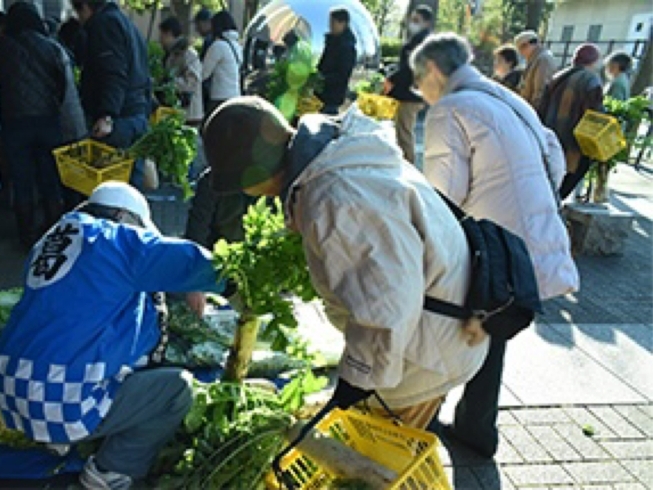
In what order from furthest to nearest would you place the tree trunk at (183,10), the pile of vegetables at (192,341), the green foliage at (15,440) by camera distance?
the tree trunk at (183,10) → the pile of vegetables at (192,341) → the green foliage at (15,440)

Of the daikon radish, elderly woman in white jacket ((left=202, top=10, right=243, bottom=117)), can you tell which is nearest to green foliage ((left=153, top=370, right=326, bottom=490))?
the daikon radish

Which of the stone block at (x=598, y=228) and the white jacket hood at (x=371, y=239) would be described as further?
the stone block at (x=598, y=228)

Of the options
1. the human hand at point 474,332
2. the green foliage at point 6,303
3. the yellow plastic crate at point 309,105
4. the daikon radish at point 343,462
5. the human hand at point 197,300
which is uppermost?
the human hand at point 474,332

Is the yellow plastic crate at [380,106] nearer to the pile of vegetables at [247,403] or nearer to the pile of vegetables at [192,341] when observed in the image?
the pile of vegetables at [192,341]

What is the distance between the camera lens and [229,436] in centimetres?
271

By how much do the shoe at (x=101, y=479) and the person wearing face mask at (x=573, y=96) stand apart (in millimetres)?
5840

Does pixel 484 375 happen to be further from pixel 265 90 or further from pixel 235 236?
pixel 265 90

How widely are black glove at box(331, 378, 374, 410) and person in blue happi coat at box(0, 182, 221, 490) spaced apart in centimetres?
75

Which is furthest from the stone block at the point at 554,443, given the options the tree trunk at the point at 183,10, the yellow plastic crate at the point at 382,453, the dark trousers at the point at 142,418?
the tree trunk at the point at 183,10

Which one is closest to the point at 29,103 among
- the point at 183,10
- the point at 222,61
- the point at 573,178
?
the point at 222,61

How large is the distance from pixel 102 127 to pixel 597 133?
5.21 meters

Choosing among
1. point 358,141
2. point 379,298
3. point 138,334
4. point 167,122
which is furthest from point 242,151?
point 167,122

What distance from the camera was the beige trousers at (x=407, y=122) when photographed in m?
8.26

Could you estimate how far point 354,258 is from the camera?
188 centimetres
